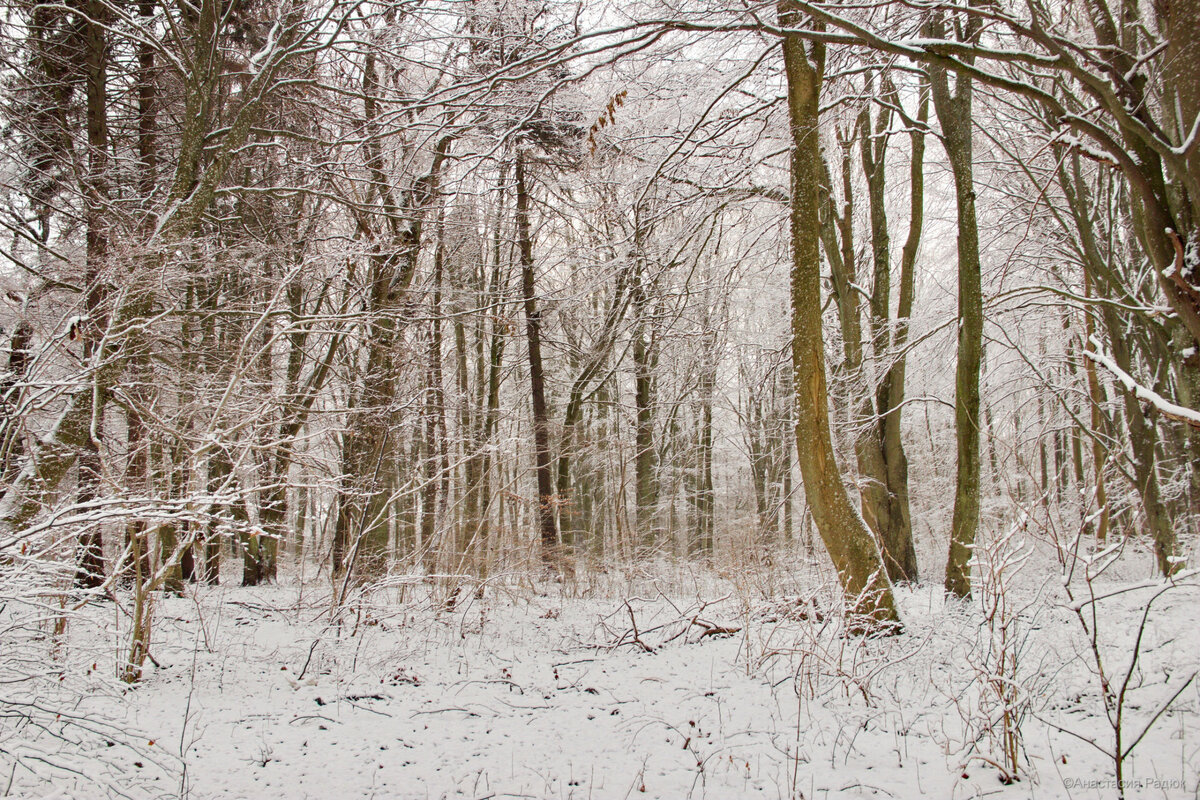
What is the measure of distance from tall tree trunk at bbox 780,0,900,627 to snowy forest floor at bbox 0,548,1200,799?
0.50 m

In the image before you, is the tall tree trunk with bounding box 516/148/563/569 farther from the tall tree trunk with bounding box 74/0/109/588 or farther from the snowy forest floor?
the tall tree trunk with bounding box 74/0/109/588

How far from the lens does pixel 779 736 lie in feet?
11.2

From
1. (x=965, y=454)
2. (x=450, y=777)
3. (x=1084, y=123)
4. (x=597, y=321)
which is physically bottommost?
(x=450, y=777)

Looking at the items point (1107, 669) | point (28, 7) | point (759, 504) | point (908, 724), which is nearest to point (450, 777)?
point (908, 724)

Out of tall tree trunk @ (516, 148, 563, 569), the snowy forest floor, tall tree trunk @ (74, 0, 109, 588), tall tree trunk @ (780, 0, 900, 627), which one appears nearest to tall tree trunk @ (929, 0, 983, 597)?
the snowy forest floor

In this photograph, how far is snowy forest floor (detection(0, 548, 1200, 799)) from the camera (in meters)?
2.72

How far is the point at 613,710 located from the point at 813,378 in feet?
9.66

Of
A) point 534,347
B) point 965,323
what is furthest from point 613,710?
point 534,347

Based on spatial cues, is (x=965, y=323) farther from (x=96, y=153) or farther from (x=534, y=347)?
(x=96, y=153)

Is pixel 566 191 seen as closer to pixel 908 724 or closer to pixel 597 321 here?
pixel 597 321

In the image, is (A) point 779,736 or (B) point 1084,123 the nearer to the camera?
(B) point 1084,123

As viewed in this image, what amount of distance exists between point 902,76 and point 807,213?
4.29 meters

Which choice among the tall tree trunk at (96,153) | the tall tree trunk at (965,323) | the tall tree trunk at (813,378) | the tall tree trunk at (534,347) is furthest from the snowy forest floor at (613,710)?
the tall tree trunk at (534,347)

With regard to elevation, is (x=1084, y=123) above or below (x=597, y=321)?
below
